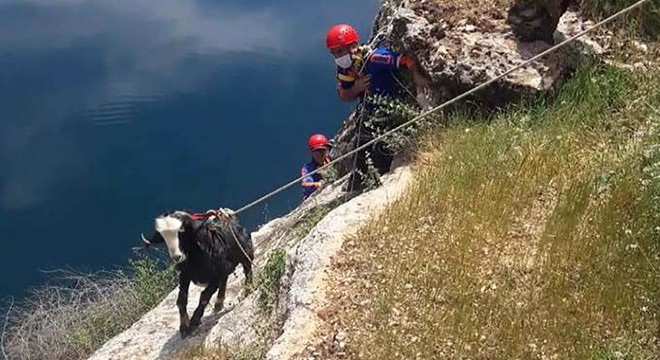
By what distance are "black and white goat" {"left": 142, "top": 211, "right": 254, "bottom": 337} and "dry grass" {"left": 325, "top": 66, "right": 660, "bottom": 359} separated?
1684mm

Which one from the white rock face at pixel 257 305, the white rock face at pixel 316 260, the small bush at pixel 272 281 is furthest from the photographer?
the small bush at pixel 272 281

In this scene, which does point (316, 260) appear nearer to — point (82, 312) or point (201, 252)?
point (201, 252)

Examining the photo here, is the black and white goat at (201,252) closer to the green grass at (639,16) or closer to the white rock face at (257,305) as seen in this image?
the white rock face at (257,305)

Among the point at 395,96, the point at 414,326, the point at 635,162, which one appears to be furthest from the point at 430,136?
the point at 414,326

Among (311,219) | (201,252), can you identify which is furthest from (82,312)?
(201,252)

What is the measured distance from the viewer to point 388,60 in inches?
341

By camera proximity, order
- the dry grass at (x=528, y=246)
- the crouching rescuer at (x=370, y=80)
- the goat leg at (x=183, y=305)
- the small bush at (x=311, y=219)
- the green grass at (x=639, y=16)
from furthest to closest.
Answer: the crouching rescuer at (x=370, y=80) → the small bush at (x=311, y=219) → the goat leg at (x=183, y=305) → the green grass at (x=639, y=16) → the dry grass at (x=528, y=246)

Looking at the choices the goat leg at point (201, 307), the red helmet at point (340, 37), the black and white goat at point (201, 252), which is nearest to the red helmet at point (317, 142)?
the red helmet at point (340, 37)

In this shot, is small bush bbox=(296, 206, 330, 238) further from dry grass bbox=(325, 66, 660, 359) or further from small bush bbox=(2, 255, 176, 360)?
small bush bbox=(2, 255, 176, 360)

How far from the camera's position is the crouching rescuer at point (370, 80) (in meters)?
8.61

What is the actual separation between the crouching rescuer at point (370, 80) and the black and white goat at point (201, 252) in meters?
1.45

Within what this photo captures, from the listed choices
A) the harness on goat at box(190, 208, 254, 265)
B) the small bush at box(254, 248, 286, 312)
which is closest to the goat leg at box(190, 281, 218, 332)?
the harness on goat at box(190, 208, 254, 265)

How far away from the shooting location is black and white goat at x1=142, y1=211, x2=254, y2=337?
7430mm

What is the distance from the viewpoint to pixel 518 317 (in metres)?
5.28
